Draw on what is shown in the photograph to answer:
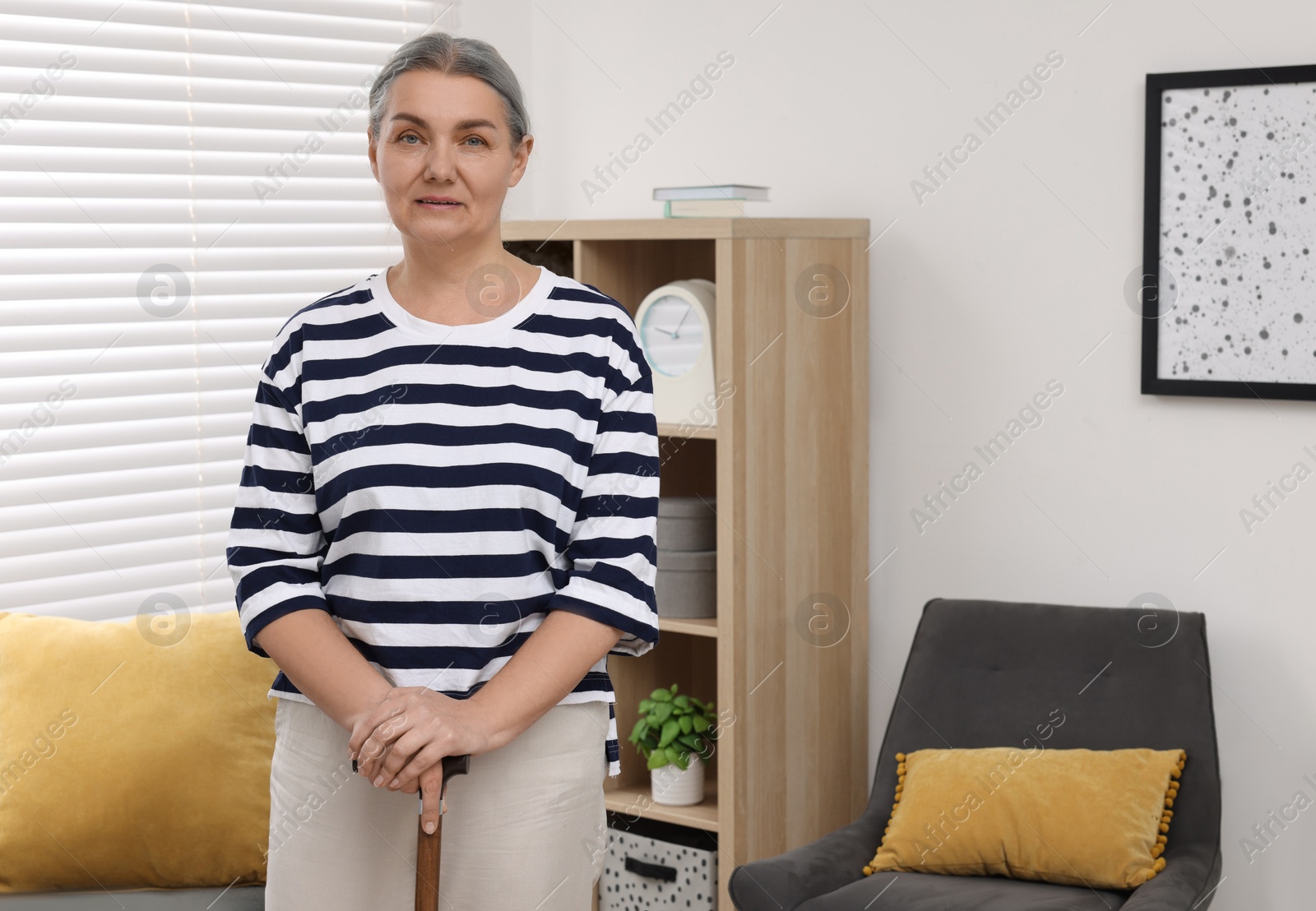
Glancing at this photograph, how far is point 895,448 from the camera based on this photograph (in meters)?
2.64

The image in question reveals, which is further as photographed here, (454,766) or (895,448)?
(895,448)

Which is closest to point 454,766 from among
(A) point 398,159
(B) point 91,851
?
(A) point 398,159

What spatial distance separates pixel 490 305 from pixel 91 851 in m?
1.24

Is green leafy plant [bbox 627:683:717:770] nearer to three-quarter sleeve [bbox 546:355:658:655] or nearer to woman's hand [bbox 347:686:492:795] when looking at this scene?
three-quarter sleeve [bbox 546:355:658:655]

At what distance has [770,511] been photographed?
7.91 feet

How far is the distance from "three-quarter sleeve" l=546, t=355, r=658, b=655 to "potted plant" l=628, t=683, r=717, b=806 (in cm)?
119

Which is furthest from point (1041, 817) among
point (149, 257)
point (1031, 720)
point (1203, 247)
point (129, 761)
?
point (149, 257)

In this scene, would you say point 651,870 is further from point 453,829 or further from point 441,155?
point 441,155

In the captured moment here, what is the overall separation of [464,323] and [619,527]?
0.89ft

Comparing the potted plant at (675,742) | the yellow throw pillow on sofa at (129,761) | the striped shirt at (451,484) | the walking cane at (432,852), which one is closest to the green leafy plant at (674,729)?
the potted plant at (675,742)

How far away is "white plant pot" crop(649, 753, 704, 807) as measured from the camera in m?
2.52

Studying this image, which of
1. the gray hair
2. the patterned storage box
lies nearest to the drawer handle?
the patterned storage box

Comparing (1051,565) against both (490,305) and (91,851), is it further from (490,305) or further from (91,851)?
(91,851)

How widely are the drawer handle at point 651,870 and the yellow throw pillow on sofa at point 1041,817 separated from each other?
50 centimetres
